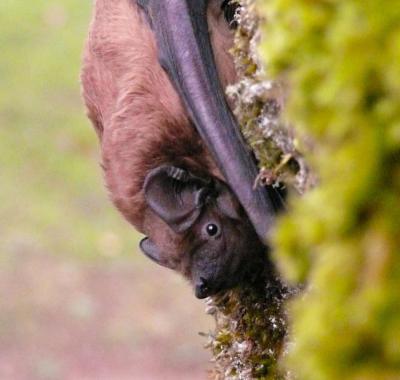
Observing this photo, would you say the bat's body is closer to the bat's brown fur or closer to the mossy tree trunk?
the bat's brown fur

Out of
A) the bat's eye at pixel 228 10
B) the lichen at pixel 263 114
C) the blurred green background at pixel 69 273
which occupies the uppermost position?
the blurred green background at pixel 69 273

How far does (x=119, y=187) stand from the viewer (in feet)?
10.1

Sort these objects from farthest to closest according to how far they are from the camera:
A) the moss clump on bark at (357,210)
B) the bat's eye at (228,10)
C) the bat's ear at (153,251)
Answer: the bat's ear at (153,251), the bat's eye at (228,10), the moss clump on bark at (357,210)

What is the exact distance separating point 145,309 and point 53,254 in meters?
1.23

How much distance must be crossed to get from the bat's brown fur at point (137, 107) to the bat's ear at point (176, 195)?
4 centimetres

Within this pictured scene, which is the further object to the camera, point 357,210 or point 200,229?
point 200,229

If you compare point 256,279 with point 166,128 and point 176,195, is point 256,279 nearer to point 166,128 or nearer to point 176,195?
point 176,195

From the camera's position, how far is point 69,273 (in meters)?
11.7

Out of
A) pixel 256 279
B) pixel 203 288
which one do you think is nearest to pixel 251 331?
pixel 256 279

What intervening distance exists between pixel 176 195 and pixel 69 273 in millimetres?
8866

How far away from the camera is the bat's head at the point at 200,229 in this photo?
9.50ft

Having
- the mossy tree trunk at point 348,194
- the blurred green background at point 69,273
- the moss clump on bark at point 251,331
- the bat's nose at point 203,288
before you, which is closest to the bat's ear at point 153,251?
the bat's nose at point 203,288

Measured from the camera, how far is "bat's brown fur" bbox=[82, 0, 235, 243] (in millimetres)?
2969

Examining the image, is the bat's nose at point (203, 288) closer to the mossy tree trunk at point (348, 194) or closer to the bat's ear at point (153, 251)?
the bat's ear at point (153, 251)
